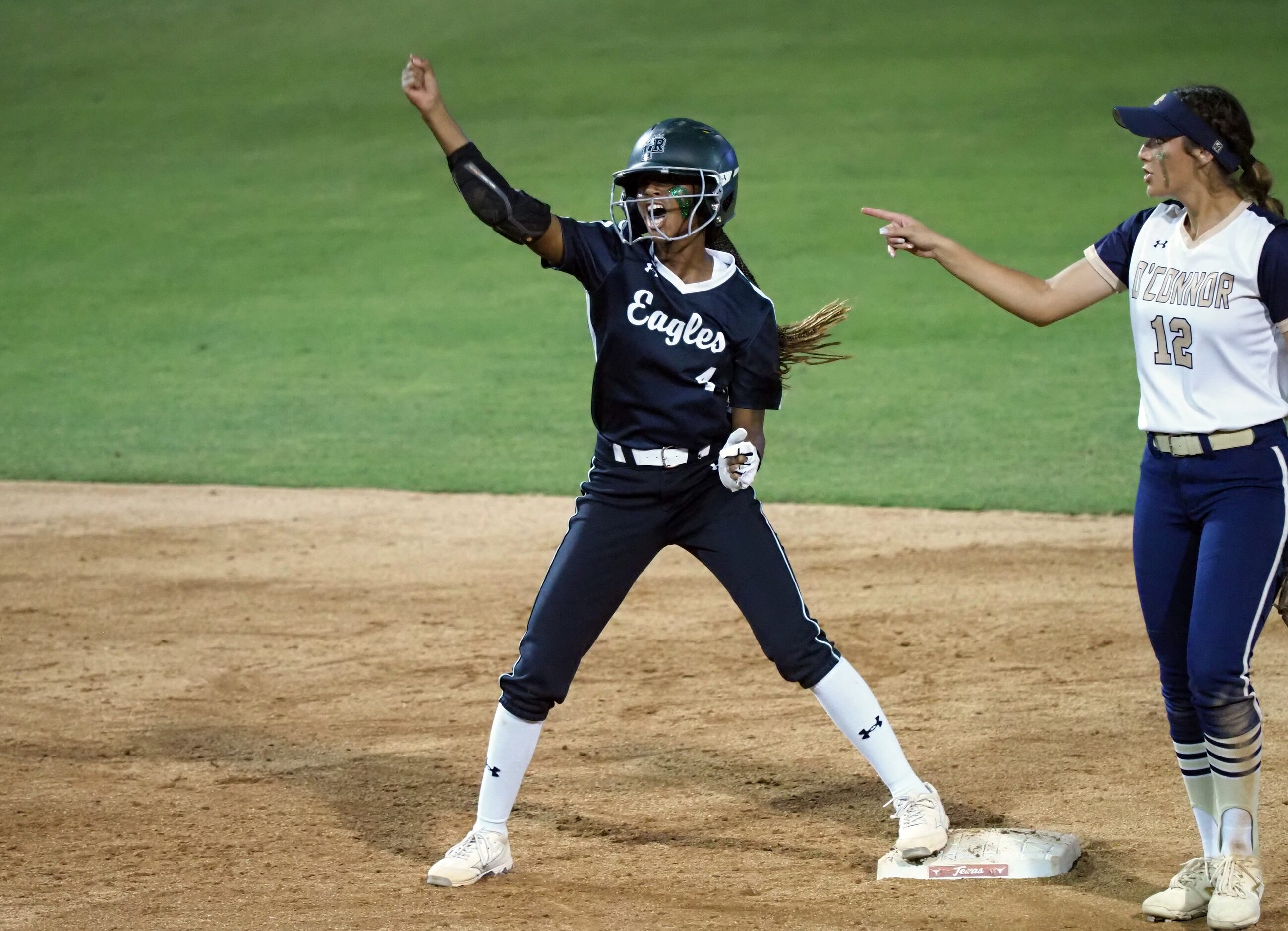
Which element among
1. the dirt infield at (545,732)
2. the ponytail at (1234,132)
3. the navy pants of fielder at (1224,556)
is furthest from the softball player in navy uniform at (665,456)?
the ponytail at (1234,132)

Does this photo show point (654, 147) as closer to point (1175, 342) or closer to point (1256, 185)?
point (1175, 342)

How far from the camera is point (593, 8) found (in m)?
22.8

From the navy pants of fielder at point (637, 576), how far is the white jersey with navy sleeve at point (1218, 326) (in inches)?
43.8

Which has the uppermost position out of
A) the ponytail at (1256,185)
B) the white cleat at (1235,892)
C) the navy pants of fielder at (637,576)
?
the ponytail at (1256,185)

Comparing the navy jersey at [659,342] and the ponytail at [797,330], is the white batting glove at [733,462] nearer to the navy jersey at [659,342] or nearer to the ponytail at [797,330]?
the navy jersey at [659,342]

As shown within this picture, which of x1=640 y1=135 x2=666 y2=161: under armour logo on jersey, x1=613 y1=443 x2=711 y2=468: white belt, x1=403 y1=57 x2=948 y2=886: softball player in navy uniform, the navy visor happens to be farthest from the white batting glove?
the navy visor

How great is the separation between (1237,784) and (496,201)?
98.4 inches

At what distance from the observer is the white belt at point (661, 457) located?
13.8 ft

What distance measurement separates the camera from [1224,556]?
12.3 feet

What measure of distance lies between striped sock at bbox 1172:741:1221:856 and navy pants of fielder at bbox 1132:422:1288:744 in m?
0.20

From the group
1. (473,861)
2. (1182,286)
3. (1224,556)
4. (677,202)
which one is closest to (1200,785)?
(1224,556)

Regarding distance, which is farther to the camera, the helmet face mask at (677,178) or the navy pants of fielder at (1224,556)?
the helmet face mask at (677,178)

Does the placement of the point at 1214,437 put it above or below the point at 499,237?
above

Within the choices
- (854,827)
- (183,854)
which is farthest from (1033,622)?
(183,854)
